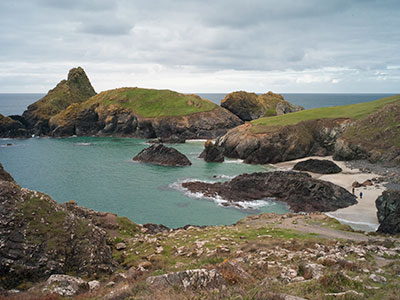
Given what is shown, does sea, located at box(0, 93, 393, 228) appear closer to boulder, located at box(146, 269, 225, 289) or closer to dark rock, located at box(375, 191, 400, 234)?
dark rock, located at box(375, 191, 400, 234)

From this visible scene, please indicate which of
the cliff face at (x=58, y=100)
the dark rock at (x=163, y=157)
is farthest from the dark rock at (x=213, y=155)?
the cliff face at (x=58, y=100)

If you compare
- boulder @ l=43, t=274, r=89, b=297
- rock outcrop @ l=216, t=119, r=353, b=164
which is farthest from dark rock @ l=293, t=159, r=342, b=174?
boulder @ l=43, t=274, r=89, b=297

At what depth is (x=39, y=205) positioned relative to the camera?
619 inches

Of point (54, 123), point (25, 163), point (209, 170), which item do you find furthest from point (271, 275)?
point (54, 123)

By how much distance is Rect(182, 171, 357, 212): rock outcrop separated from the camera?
132 ft

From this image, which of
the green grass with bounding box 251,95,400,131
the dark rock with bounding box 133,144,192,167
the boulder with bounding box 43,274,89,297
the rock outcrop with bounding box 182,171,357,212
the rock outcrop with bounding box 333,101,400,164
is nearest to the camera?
the boulder with bounding box 43,274,89,297

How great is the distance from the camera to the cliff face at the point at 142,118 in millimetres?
113062

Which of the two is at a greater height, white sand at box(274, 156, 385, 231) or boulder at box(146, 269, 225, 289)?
boulder at box(146, 269, 225, 289)

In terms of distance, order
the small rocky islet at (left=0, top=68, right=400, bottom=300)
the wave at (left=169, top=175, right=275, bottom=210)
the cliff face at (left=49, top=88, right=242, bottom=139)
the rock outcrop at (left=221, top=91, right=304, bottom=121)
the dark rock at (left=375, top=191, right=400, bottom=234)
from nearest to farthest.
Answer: the small rocky islet at (left=0, top=68, right=400, bottom=300)
the dark rock at (left=375, top=191, right=400, bottom=234)
the wave at (left=169, top=175, right=275, bottom=210)
the cliff face at (left=49, top=88, right=242, bottom=139)
the rock outcrop at (left=221, top=91, right=304, bottom=121)

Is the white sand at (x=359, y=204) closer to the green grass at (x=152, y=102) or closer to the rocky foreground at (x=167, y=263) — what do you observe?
the rocky foreground at (x=167, y=263)

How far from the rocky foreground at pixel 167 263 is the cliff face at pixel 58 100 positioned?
11145cm

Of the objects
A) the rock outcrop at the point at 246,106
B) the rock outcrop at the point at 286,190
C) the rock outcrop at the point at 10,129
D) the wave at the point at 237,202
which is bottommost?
the wave at the point at 237,202

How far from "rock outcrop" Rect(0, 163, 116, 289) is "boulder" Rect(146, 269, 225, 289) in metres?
5.86

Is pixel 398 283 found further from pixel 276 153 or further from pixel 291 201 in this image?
pixel 276 153
